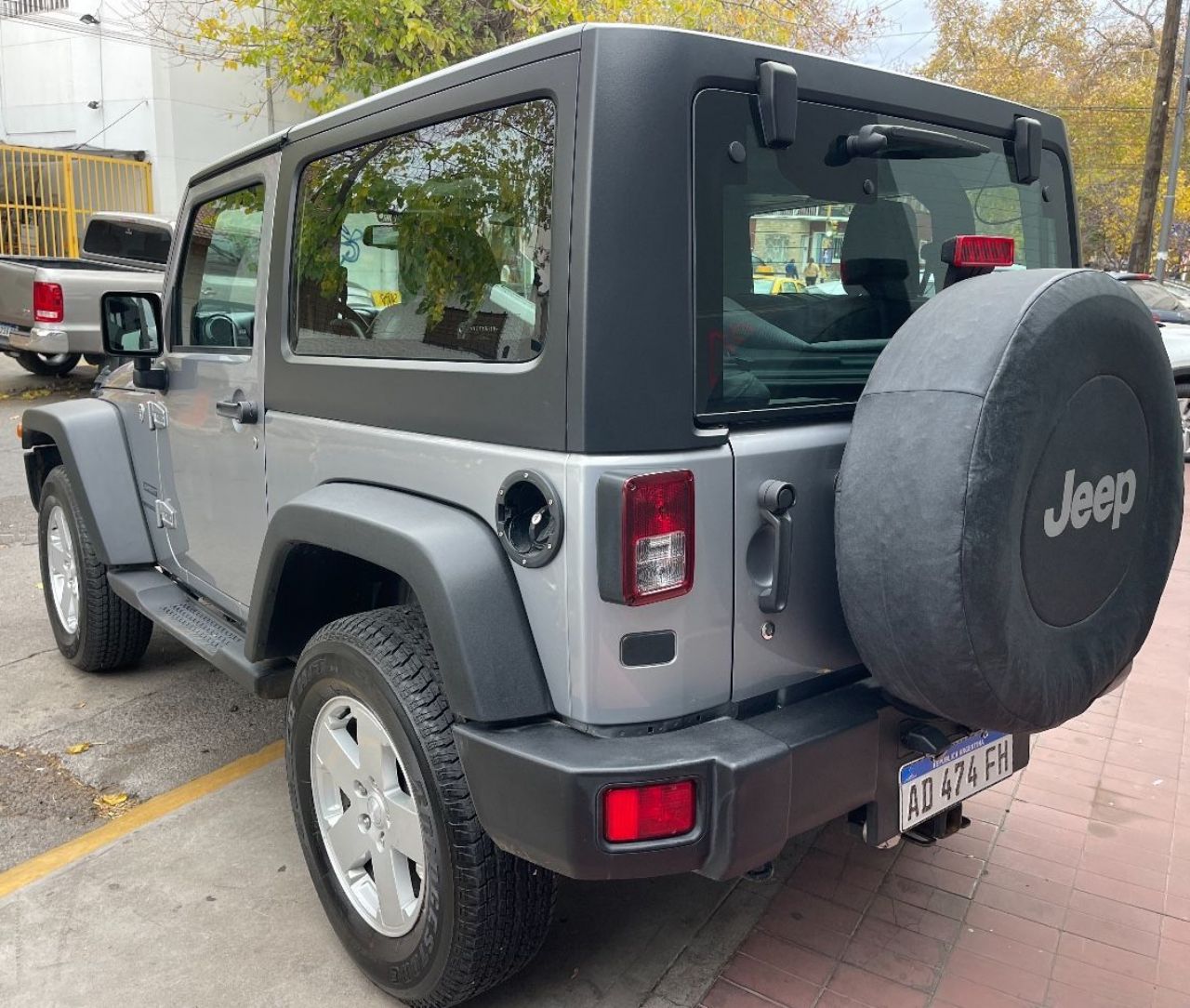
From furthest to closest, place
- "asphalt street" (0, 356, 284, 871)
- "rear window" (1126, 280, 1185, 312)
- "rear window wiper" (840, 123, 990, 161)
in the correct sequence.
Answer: "rear window" (1126, 280, 1185, 312) → "asphalt street" (0, 356, 284, 871) → "rear window wiper" (840, 123, 990, 161)

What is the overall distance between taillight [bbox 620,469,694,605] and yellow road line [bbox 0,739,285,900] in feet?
7.03

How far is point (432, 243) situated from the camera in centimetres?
244

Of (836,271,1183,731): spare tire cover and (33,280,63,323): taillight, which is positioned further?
(33,280,63,323): taillight

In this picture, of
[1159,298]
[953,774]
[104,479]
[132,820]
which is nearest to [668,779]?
[953,774]

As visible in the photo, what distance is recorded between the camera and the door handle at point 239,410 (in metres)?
3.04

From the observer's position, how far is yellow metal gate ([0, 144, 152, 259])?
16.1 m

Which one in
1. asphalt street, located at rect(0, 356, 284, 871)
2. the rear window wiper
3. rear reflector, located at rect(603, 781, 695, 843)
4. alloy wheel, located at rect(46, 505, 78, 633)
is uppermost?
the rear window wiper

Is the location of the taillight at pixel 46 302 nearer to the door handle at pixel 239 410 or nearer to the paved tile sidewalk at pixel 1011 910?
the door handle at pixel 239 410

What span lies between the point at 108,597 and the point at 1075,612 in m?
3.47

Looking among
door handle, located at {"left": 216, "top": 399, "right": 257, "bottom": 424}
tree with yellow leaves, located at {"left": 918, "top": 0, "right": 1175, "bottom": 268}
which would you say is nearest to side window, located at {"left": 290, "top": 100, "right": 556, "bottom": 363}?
door handle, located at {"left": 216, "top": 399, "right": 257, "bottom": 424}

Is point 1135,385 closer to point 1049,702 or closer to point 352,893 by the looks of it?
point 1049,702

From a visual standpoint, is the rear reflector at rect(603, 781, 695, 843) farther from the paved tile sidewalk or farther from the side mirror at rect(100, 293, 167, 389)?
the side mirror at rect(100, 293, 167, 389)

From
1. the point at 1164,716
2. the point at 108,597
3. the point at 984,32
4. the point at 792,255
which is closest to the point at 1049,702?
the point at 792,255

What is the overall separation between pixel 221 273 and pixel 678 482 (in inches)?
82.2
